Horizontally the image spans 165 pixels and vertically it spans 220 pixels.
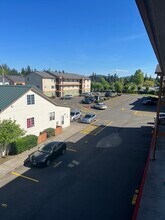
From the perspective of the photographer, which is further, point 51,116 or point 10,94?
point 51,116

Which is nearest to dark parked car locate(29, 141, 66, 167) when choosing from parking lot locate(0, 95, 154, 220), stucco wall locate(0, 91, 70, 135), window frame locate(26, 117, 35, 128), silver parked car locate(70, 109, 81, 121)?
parking lot locate(0, 95, 154, 220)

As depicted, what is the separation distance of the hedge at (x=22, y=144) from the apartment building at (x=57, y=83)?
39.9m

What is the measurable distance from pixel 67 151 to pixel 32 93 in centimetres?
786

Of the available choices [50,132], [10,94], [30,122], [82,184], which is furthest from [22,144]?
[82,184]

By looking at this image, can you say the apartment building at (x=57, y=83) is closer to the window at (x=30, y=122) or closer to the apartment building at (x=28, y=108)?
the apartment building at (x=28, y=108)

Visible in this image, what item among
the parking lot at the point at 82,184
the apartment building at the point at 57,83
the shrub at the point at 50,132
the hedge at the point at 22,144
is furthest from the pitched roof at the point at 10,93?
the apartment building at the point at 57,83

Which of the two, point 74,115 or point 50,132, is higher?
point 74,115

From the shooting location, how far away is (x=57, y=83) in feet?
209

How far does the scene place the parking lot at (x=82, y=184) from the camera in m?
10.6

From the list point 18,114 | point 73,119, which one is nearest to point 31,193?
point 18,114

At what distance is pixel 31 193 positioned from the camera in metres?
12.3

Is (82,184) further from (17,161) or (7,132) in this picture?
(7,132)

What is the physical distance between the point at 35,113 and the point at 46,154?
7333 millimetres

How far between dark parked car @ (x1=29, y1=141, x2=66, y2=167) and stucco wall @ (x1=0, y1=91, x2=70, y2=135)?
5.04 metres
